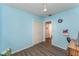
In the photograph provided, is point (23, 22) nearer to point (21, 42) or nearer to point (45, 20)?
point (21, 42)

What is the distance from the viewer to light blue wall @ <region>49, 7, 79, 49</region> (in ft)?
10.8

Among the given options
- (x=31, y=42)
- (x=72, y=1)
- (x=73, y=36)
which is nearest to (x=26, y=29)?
(x=31, y=42)

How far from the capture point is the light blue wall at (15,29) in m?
2.98

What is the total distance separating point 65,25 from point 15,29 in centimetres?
187

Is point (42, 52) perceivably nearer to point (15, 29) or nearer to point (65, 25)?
point (15, 29)

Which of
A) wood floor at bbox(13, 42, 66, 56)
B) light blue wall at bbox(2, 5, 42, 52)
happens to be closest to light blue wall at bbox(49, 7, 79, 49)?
wood floor at bbox(13, 42, 66, 56)

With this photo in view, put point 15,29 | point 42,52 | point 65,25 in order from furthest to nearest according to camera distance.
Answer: point 65,25 < point 42,52 < point 15,29

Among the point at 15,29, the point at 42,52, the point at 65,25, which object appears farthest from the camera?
the point at 65,25

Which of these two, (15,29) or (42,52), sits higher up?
(15,29)

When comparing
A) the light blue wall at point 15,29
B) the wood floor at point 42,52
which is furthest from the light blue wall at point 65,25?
the light blue wall at point 15,29

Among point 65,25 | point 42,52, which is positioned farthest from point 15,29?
point 65,25

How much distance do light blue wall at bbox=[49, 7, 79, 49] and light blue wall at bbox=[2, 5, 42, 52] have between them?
1178 mm

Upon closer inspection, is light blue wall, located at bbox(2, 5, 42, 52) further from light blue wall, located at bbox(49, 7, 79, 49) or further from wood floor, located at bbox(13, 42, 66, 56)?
light blue wall, located at bbox(49, 7, 79, 49)

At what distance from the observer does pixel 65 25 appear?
12.7 feet
